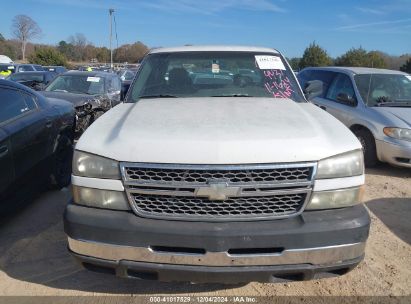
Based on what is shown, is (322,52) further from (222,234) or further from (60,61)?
(222,234)

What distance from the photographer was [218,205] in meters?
2.51

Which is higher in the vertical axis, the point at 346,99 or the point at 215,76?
the point at 215,76

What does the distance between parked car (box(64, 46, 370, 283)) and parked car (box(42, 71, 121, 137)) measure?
19.9ft

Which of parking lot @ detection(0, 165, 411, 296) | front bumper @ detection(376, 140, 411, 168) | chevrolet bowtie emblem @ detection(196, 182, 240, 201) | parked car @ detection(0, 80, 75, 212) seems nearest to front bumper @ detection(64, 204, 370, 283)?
chevrolet bowtie emblem @ detection(196, 182, 240, 201)

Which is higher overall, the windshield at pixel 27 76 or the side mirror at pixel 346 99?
the side mirror at pixel 346 99

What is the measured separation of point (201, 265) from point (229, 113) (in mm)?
1237

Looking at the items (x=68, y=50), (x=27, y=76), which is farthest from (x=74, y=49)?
(x=27, y=76)

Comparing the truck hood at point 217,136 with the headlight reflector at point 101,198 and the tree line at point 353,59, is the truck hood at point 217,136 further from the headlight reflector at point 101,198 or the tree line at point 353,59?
the tree line at point 353,59

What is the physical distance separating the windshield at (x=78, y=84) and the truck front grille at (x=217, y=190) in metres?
7.32

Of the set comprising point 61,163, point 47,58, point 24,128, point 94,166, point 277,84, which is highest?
point 277,84

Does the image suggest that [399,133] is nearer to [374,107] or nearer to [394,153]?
[394,153]

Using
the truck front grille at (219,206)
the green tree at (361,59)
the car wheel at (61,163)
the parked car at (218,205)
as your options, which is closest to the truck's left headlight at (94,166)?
the parked car at (218,205)

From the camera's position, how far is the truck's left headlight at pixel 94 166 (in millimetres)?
2551

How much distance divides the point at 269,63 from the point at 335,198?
2128mm
